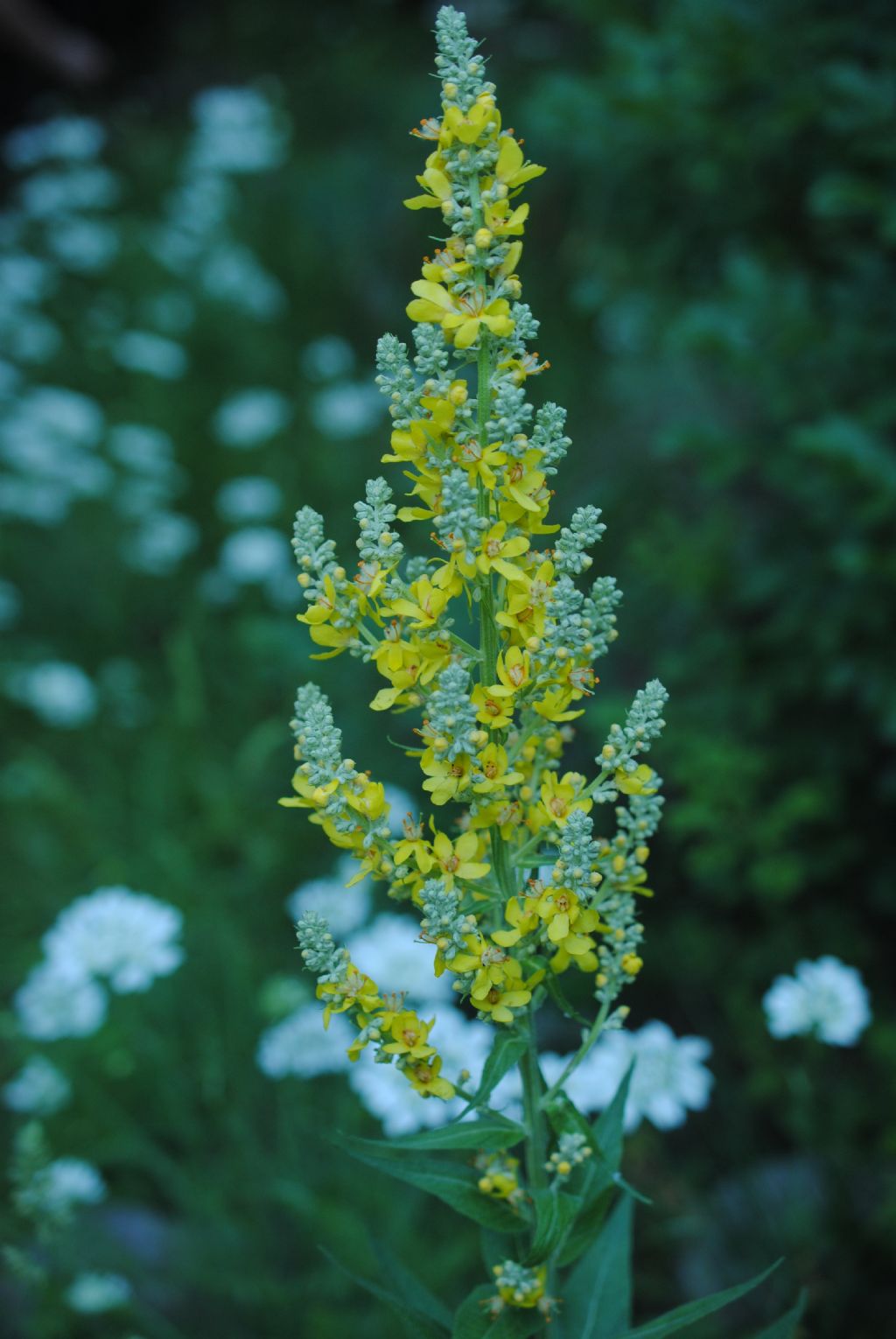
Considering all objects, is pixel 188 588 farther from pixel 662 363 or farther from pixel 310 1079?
pixel 310 1079

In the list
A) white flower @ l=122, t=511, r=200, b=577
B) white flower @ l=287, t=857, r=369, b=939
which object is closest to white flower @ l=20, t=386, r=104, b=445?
white flower @ l=122, t=511, r=200, b=577

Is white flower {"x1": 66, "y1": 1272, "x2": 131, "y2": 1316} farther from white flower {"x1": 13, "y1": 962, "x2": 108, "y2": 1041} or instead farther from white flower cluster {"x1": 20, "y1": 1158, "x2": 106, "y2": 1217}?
white flower {"x1": 13, "y1": 962, "x2": 108, "y2": 1041}

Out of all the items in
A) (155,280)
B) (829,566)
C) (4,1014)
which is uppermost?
(155,280)

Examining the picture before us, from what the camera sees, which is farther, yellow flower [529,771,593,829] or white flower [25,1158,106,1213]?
white flower [25,1158,106,1213]

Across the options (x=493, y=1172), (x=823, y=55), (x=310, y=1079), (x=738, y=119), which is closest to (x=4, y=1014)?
(x=310, y=1079)

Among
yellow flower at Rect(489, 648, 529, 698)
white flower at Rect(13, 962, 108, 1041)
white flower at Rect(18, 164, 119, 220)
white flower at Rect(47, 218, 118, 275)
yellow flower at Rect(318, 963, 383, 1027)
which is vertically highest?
white flower at Rect(18, 164, 119, 220)

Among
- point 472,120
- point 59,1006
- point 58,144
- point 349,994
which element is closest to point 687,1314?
point 349,994
